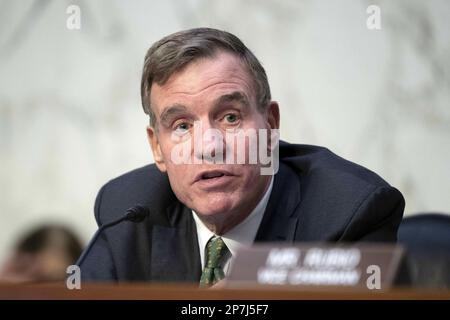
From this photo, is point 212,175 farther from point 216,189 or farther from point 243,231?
point 243,231

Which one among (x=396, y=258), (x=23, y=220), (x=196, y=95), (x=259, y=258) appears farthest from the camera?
(x=23, y=220)

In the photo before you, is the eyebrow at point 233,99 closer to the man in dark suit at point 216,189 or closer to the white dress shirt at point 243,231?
the man in dark suit at point 216,189

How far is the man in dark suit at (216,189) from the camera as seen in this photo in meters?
2.33

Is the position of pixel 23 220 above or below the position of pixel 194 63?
below

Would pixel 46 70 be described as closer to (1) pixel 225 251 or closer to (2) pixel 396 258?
(1) pixel 225 251

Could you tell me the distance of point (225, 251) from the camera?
7.82 ft

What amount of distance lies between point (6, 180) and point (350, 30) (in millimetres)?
1433

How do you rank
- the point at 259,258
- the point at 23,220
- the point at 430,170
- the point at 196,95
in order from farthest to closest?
the point at 23,220 → the point at 430,170 → the point at 196,95 → the point at 259,258

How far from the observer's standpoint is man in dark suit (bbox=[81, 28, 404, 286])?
2.33 metres

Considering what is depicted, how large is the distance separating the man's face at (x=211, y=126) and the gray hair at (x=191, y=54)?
0.8 inches

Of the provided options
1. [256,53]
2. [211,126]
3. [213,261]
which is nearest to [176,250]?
[213,261]

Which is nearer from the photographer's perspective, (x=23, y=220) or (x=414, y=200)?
(x=414, y=200)

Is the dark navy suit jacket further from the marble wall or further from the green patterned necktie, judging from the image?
the marble wall
